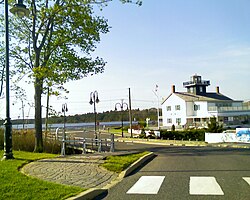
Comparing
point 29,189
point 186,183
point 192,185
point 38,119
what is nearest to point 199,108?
point 38,119

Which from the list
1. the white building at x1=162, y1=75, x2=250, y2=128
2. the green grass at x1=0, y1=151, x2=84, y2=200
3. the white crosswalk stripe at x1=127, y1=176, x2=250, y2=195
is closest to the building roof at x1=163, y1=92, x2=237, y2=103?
the white building at x1=162, y1=75, x2=250, y2=128

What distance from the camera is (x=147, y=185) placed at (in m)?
8.39

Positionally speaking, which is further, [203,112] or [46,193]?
[203,112]

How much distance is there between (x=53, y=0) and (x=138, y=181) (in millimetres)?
14359

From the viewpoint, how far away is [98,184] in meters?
8.38

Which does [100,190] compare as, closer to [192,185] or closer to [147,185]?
[147,185]

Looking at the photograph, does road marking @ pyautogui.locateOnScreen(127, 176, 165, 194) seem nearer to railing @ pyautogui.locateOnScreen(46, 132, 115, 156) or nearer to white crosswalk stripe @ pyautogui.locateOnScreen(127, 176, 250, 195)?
white crosswalk stripe @ pyautogui.locateOnScreen(127, 176, 250, 195)

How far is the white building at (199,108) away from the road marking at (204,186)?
187ft

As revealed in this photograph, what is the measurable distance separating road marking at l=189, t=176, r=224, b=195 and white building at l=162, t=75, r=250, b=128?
57.0m

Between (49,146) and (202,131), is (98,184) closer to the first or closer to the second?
(49,146)

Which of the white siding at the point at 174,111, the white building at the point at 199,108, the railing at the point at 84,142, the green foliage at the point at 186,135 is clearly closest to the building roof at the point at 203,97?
the white building at the point at 199,108

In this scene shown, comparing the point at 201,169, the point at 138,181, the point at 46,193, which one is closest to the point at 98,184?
the point at 138,181

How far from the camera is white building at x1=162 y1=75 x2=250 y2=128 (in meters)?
68.6

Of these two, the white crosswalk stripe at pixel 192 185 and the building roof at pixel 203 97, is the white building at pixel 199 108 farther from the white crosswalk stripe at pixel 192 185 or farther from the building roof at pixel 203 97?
the white crosswalk stripe at pixel 192 185
